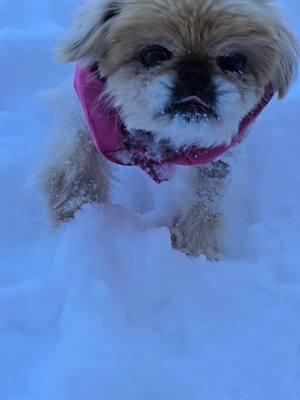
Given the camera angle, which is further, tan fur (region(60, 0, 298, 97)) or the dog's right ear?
the dog's right ear

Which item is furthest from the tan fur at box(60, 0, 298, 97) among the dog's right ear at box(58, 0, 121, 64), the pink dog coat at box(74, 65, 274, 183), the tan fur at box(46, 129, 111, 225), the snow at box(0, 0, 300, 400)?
the snow at box(0, 0, 300, 400)

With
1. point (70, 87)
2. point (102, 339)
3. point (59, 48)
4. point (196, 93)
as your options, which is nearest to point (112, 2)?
point (59, 48)

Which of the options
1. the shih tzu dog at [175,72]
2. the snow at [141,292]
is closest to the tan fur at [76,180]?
the snow at [141,292]

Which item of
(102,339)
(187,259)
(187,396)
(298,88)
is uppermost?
(298,88)

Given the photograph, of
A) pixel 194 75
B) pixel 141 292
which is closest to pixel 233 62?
pixel 194 75

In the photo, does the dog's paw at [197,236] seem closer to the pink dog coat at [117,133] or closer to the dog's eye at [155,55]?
the pink dog coat at [117,133]

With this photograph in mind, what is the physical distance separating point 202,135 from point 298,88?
118 cm

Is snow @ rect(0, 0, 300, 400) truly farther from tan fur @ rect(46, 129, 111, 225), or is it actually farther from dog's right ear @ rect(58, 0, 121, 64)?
dog's right ear @ rect(58, 0, 121, 64)

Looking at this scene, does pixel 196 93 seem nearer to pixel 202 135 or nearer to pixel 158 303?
pixel 202 135

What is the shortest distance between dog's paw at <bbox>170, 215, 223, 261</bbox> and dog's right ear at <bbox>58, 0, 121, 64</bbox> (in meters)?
0.75

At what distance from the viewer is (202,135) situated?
209 centimetres

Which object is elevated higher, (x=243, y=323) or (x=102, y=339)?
(x=243, y=323)

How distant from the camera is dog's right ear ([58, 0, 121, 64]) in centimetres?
205

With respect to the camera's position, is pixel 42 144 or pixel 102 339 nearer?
pixel 102 339
